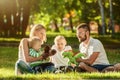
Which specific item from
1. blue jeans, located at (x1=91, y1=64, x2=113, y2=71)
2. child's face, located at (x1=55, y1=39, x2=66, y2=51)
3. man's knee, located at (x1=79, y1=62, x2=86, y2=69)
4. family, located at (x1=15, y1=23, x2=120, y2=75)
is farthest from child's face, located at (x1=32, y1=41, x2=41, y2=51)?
blue jeans, located at (x1=91, y1=64, x2=113, y2=71)

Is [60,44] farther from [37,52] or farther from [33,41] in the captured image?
[33,41]

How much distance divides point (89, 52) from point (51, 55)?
1.21m

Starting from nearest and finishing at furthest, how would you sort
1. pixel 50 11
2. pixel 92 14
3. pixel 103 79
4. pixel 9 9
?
pixel 103 79
pixel 9 9
pixel 92 14
pixel 50 11

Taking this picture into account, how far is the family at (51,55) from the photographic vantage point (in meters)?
12.1

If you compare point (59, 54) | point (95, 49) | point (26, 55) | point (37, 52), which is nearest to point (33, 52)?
point (37, 52)

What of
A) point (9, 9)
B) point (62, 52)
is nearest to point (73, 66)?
point (62, 52)

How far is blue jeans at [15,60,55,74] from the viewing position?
1203cm

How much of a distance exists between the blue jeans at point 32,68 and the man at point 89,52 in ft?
2.45

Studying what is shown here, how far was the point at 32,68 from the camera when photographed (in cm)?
1229

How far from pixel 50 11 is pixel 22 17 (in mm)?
23721

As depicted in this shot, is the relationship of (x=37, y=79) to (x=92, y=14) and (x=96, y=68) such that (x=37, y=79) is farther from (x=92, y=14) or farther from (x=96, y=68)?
(x=92, y=14)

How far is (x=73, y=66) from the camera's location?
1277 cm

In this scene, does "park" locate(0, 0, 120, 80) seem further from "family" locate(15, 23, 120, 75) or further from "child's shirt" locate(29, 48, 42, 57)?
"child's shirt" locate(29, 48, 42, 57)

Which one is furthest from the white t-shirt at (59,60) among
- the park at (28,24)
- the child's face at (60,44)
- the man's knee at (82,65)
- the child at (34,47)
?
the park at (28,24)
